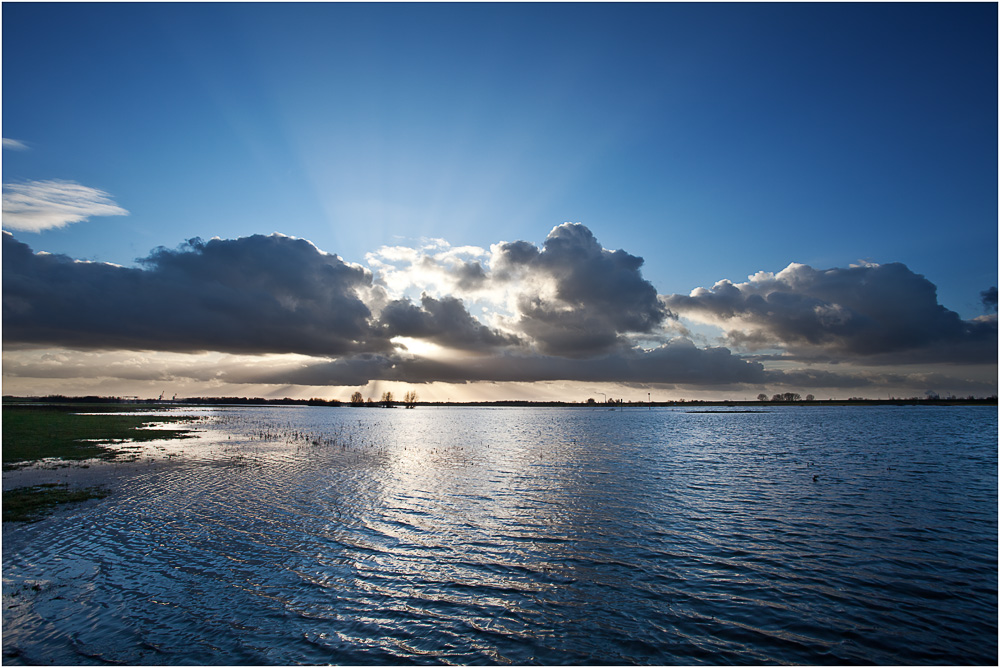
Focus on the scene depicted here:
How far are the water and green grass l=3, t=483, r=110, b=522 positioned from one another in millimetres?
1447

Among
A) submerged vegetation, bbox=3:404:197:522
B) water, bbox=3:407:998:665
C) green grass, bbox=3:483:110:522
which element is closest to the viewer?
water, bbox=3:407:998:665

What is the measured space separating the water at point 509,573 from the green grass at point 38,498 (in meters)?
1.45

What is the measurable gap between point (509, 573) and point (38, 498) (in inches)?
1312

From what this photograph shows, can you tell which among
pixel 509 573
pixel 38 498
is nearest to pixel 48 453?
pixel 38 498

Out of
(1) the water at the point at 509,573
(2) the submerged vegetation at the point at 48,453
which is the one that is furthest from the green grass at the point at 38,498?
(1) the water at the point at 509,573

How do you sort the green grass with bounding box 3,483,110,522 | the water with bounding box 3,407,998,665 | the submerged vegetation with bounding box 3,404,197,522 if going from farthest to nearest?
the submerged vegetation with bounding box 3,404,197,522 → the green grass with bounding box 3,483,110,522 → the water with bounding box 3,407,998,665

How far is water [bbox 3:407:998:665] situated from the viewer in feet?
49.4

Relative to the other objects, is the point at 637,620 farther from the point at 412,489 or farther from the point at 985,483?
the point at 985,483

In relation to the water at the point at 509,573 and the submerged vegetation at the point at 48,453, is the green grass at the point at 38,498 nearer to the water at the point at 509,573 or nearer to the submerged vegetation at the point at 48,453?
the submerged vegetation at the point at 48,453

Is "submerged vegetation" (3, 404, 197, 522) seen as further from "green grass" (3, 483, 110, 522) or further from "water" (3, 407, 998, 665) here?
"water" (3, 407, 998, 665)

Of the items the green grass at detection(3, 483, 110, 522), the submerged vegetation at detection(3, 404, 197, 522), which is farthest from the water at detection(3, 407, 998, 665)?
the submerged vegetation at detection(3, 404, 197, 522)

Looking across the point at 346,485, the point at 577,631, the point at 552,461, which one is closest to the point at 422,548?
the point at 577,631

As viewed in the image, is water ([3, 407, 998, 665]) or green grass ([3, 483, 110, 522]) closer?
water ([3, 407, 998, 665])

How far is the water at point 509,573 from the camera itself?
15055mm
